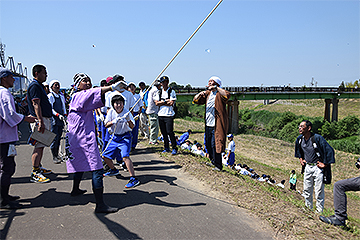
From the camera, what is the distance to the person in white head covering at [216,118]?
5.92 m

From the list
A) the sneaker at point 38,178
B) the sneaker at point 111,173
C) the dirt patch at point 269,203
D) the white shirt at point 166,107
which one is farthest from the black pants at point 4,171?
the white shirt at point 166,107

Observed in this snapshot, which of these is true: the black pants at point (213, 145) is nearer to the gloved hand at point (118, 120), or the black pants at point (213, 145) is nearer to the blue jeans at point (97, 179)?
the gloved hand at point (118, 120)

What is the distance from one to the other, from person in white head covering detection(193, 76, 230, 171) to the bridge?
27.8 metres

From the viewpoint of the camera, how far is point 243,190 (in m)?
4.89

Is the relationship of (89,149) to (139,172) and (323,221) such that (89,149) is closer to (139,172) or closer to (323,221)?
(139,172)

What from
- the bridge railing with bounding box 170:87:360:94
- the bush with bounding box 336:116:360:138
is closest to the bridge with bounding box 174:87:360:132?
the bridge railing with bounding box 170:87:360:94

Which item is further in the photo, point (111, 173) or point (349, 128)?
point (349, 128)

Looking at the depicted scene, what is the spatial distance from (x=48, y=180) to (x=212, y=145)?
11.5ft

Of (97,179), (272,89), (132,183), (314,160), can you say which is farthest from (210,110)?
(272,89)

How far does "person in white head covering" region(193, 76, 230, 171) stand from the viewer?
5916mm

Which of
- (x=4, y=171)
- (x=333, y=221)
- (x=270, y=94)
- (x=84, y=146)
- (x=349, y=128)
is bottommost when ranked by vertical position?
(x=349, y=128)

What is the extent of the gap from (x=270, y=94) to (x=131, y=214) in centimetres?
4163

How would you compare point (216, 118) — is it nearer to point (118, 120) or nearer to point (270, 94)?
point (118, 120)

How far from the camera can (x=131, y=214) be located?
384 centimetres
